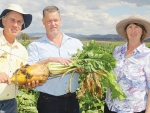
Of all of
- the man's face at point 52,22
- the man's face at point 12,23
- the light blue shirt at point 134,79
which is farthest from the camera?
the man's face at point 52,22

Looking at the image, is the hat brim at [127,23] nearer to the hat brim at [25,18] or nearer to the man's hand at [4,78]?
the hat brim at [25,18]

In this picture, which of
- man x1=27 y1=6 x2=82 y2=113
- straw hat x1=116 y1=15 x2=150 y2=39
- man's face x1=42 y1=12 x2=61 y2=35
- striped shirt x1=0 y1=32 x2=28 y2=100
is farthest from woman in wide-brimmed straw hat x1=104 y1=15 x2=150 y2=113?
striped shirt x1=0 y1=32 x2=28 y2=100

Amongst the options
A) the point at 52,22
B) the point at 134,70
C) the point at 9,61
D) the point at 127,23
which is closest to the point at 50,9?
the point at 52,22

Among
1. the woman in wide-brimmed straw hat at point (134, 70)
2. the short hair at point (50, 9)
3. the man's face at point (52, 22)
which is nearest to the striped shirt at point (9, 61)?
the man's face at point (52, 22)

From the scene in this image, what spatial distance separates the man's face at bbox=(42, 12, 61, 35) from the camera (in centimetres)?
412

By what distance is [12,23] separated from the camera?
12.5 feet

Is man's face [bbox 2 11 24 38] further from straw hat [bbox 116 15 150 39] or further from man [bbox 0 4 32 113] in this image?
straw hat [bbox 116 15 150 39]

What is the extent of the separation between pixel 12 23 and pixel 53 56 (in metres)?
0.80

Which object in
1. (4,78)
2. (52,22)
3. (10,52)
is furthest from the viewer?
(52,22)

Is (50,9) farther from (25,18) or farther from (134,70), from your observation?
(134,70)

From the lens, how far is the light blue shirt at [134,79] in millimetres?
3656

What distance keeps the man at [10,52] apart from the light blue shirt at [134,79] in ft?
4.72

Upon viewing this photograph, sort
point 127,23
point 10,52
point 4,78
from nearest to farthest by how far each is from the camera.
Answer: point 4,78, point 10,52, point 127,23

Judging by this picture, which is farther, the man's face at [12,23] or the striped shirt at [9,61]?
the man's face at [12,23]
